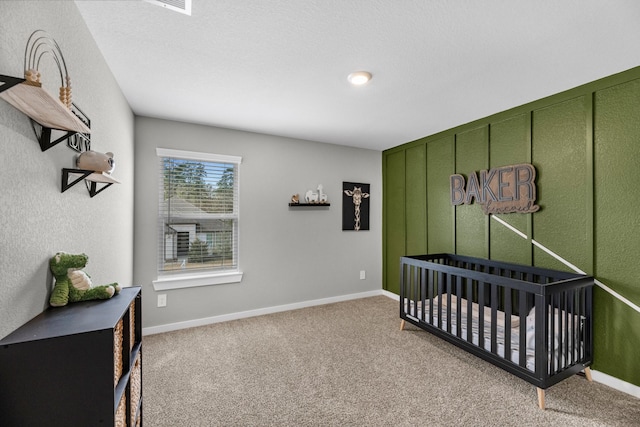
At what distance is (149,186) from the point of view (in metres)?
2.91

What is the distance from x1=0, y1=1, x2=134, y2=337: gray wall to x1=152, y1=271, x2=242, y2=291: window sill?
102 centimetres

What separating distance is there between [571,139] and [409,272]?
5.85 ft

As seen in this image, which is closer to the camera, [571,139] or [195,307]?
[571,139]

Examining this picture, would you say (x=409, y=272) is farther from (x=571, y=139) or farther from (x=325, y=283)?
(x=571, y=139)

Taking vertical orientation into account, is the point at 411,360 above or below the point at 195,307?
below

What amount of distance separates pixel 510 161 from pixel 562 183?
1.61 feet

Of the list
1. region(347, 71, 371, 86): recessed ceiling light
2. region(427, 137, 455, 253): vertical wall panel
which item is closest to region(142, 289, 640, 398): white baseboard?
region(427, 137, 455, 253): vertical wall panel

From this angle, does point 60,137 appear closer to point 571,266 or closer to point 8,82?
point 8,82

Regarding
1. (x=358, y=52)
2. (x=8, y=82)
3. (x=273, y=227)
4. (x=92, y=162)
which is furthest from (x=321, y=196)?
(x=8, y=82)

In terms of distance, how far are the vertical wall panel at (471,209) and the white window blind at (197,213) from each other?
100 inches

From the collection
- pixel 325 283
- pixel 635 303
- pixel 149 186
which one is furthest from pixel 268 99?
A: pixel 635 303

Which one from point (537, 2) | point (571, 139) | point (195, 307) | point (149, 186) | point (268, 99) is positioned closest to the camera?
point (537, 2)

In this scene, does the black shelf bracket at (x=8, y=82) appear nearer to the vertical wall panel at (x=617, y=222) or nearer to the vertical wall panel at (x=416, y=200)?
the vertical wall panel at (x=617, y=222)

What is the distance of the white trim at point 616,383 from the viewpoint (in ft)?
6.38
